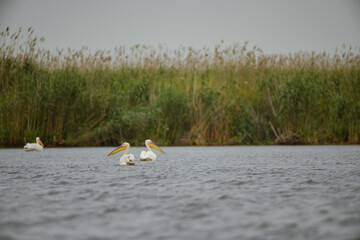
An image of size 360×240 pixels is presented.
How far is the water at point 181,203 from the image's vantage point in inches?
121

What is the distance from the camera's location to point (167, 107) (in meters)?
13.3

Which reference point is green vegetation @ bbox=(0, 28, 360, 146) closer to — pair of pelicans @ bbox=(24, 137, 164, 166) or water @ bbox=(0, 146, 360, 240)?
pair of pelicans @ bbox=(24, 137, 164, 166)

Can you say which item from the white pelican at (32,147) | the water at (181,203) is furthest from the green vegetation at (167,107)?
the water at (181,203)

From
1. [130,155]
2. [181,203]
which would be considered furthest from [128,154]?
[181,203]

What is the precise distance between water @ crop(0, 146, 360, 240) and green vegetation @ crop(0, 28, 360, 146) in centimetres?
563

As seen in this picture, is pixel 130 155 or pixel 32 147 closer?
pixel 130 155

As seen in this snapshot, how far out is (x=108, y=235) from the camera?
118 inches

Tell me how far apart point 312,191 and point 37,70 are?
10.3 m

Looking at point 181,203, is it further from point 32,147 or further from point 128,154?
point 32,147

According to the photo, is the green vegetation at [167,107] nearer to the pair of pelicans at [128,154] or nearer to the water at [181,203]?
the pair of pelicans at [128,154]

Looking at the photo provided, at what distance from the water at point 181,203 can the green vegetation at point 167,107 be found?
5.63 m

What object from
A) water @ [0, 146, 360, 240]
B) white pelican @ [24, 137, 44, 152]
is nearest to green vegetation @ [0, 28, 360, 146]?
white pelican @ [24, 137, 44, 152]

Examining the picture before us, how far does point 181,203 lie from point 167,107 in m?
9.25

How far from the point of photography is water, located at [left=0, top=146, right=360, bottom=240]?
121 inches
